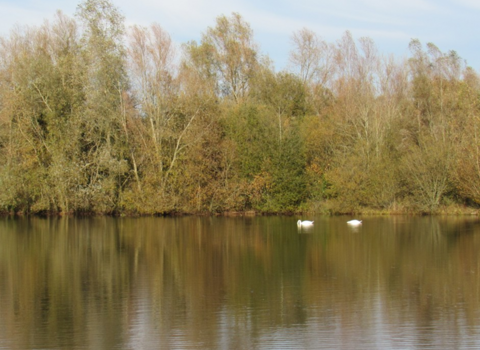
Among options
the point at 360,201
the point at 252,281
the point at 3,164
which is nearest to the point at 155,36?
the point at 3,164

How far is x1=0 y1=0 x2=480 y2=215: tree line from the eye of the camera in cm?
3678

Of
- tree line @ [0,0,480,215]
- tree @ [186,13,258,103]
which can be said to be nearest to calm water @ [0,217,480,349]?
tree line @ [0,0,480,215]

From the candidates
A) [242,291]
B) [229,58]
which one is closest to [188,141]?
[229,58]

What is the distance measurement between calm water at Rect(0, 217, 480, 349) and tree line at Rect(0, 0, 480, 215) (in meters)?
11.9

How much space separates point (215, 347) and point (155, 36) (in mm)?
32275

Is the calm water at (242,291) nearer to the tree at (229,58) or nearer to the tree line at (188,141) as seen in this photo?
the tree line at (188,141)

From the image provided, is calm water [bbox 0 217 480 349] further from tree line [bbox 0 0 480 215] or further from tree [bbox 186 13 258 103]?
tree [bbox 186 13 258 103]

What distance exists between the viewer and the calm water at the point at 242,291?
10.2 meters

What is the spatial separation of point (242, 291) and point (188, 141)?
25.9 meters

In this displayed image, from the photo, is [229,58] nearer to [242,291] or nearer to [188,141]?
[188,141]

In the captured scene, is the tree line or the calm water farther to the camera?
the tree line

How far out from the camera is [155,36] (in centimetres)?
3906

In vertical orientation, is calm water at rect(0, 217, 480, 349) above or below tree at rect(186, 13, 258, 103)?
below

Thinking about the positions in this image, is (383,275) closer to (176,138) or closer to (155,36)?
(176,138)
